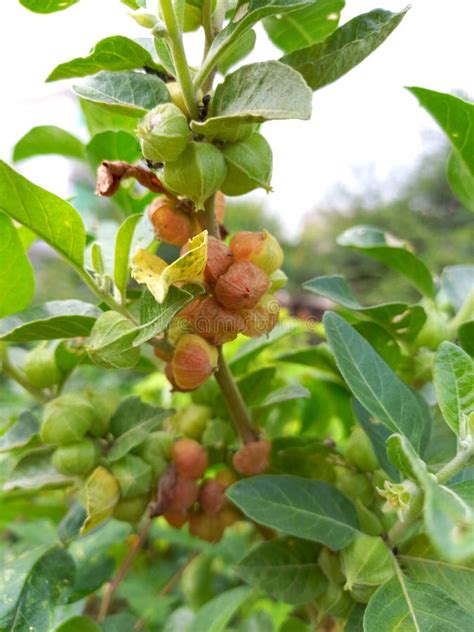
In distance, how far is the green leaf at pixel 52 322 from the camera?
1.91ft

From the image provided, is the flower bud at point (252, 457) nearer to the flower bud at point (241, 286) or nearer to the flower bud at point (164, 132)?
the flower bud at point (241, 286)

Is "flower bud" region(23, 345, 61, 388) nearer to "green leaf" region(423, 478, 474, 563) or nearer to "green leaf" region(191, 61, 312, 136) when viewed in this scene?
"green leaf" region(191, 61, 312, 136)

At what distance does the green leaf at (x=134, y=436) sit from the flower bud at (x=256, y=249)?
8.0 inches

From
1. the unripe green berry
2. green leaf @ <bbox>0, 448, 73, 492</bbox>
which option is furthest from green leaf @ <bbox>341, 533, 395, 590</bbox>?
green leaf @ <bbox>0, 448, 73, 492</bbox>

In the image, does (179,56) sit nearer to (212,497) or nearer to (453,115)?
(453,115)

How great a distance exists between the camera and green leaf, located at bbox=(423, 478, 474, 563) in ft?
0.97

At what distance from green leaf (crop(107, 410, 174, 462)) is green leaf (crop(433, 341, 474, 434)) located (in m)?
0.29

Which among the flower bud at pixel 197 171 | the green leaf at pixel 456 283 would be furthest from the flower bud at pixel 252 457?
the green leaf at pixel 456 283

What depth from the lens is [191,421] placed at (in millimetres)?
740

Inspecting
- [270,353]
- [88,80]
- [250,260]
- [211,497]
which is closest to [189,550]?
[270,353]

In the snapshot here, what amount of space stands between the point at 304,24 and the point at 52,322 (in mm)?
397

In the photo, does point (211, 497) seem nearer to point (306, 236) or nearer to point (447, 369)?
point (447, 369)

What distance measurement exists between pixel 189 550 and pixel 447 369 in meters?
1.14

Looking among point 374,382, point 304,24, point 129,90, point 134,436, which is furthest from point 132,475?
point 304,24
